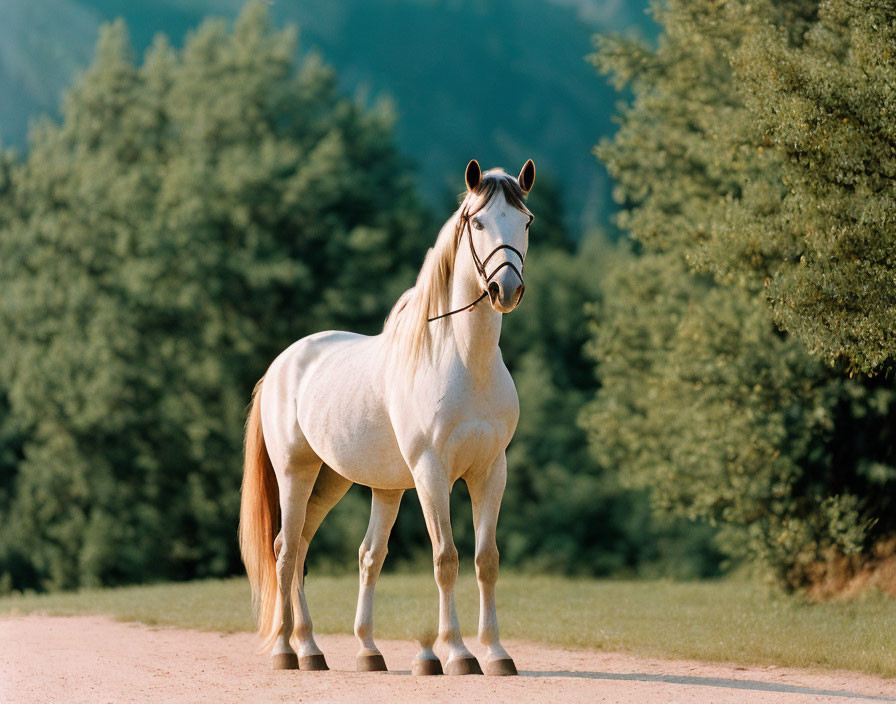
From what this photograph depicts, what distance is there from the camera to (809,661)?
823 centimetres

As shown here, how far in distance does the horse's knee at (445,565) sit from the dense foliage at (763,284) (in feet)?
12.1

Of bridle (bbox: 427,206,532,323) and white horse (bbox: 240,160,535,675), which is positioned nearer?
bridle (bbox: 427,206,532,323)

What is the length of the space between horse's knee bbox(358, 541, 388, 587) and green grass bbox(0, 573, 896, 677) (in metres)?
1.11

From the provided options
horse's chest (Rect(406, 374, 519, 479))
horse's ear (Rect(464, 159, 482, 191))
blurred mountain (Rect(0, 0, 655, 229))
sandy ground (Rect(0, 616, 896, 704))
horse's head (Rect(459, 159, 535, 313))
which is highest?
blurred mountain (Rect(0, 0, 655, 229))

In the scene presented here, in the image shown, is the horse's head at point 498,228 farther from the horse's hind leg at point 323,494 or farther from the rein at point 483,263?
the horse's hind leg at point 323,494

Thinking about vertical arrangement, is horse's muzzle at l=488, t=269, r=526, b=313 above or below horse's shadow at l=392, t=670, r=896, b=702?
above

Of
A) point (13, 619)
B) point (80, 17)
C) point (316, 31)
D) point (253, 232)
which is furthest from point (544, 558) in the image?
point (316, 31)

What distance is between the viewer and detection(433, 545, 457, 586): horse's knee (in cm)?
711

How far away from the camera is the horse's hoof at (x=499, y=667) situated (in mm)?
7105

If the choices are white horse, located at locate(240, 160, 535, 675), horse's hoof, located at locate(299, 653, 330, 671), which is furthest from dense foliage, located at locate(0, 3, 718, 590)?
horse's hoof, located at locate(299, 653, 330, 671)

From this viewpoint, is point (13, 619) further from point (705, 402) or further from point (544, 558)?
point (544, 558)

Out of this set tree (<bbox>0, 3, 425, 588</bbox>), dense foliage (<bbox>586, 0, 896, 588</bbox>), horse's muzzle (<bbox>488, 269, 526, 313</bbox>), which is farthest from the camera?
tree (<bbox>0, 3, 425, 588</bbox>)

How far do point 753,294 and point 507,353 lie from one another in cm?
1874

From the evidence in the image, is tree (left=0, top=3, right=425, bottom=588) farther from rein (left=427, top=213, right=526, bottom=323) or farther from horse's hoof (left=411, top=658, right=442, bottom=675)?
rein (left=427, top=213, right=526, bottom=323)
